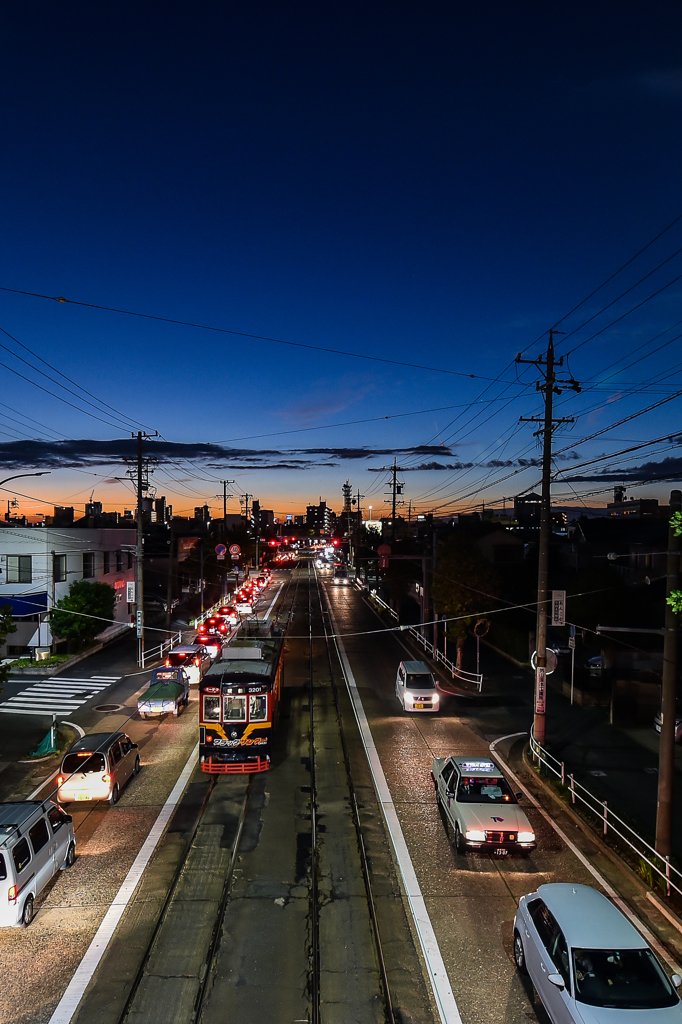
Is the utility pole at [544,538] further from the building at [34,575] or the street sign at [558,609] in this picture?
the building at [34,575]

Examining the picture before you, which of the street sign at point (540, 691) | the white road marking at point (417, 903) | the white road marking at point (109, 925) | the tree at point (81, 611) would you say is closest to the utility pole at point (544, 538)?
the street sign at point (540, 691)

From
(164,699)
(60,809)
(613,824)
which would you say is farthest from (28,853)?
(164,699)

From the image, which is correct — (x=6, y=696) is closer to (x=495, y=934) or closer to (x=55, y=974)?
(x=55, y=974)

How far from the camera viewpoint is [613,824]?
15789 mm

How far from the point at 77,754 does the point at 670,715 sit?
14.7m

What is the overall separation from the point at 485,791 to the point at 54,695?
2361cm

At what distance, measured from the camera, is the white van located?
1078 centimetres

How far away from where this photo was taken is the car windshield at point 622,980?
795cm

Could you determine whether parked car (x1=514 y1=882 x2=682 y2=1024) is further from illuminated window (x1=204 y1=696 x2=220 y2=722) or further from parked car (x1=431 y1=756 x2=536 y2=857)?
illuminated window (x1=204 y1=696 x2=220 y2=722)

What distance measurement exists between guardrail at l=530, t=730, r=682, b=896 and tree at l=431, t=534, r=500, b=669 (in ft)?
43.3

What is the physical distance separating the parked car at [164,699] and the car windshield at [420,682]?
9872 mm

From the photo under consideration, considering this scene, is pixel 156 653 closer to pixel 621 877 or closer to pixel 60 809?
pixel 60 809

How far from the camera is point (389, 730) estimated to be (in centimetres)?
2442

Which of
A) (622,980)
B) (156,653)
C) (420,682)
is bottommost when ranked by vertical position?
(156,653)
